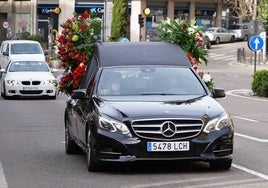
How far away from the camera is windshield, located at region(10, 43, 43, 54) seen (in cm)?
3919

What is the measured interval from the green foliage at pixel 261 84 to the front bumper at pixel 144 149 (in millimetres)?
21242

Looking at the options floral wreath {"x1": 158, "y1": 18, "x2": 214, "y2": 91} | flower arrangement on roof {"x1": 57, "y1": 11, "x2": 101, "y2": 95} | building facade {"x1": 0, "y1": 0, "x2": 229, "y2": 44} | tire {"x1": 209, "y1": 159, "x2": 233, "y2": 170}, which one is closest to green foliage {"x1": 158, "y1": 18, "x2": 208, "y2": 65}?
floral wreath {"x1": 158, "y1": 18, "x2": 214, "y2": 91}

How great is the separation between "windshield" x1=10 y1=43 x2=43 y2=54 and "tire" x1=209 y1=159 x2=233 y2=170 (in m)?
27.8

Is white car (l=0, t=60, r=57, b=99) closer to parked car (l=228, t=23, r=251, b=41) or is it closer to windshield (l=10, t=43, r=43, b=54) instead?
windshield (l=10, t=43, r=43, b=54)

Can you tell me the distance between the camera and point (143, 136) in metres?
11.0

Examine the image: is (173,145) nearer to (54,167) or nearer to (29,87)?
(54,167)

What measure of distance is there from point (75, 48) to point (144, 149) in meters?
4.48

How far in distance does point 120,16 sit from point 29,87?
3652 centimetres

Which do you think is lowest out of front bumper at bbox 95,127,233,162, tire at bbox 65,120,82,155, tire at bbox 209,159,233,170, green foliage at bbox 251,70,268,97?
green foliage at bbox 251,70,268,97

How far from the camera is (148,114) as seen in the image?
1112cm

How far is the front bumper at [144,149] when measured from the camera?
11055 millimetres

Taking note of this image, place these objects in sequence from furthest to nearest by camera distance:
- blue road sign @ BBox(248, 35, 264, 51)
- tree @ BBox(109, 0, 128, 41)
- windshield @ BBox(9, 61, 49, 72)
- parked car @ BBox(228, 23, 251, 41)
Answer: parked car @ BBox(228, 23, 251, 41), tree @ BBox(109, 0, 128, 41), blue road sign @ BBox(248, 35, 264, 51), windshield @ BBox(9, 61, 49, 72)

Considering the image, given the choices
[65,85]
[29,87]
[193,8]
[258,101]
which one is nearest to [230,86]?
[258,101]

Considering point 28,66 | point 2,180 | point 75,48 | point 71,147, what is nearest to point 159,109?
point 2,180
